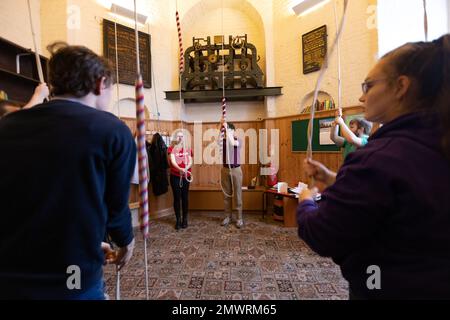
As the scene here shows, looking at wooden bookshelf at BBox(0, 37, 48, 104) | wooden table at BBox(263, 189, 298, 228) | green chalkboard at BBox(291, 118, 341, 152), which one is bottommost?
wooden table at BBox(263, 189, 298, 228)

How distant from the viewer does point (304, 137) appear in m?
3.96

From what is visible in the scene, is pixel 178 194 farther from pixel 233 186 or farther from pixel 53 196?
pixel 53 196

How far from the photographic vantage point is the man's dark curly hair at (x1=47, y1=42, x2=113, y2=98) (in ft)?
2.31

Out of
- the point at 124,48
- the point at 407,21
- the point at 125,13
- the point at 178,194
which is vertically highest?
the point at 125,13

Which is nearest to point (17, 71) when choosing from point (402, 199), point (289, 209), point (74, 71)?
point (74, 71)

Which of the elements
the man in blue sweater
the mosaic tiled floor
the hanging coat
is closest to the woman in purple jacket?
the man in blue sweater

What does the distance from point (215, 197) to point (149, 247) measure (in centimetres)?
194

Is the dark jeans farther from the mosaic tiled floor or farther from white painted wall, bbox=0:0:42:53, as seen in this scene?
white painted wall, bbox=0:0:42:53

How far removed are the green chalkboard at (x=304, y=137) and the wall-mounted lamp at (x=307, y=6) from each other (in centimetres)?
187

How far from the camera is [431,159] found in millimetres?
505

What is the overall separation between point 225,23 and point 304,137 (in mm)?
3006

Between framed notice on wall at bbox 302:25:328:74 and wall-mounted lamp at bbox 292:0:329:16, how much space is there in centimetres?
38
